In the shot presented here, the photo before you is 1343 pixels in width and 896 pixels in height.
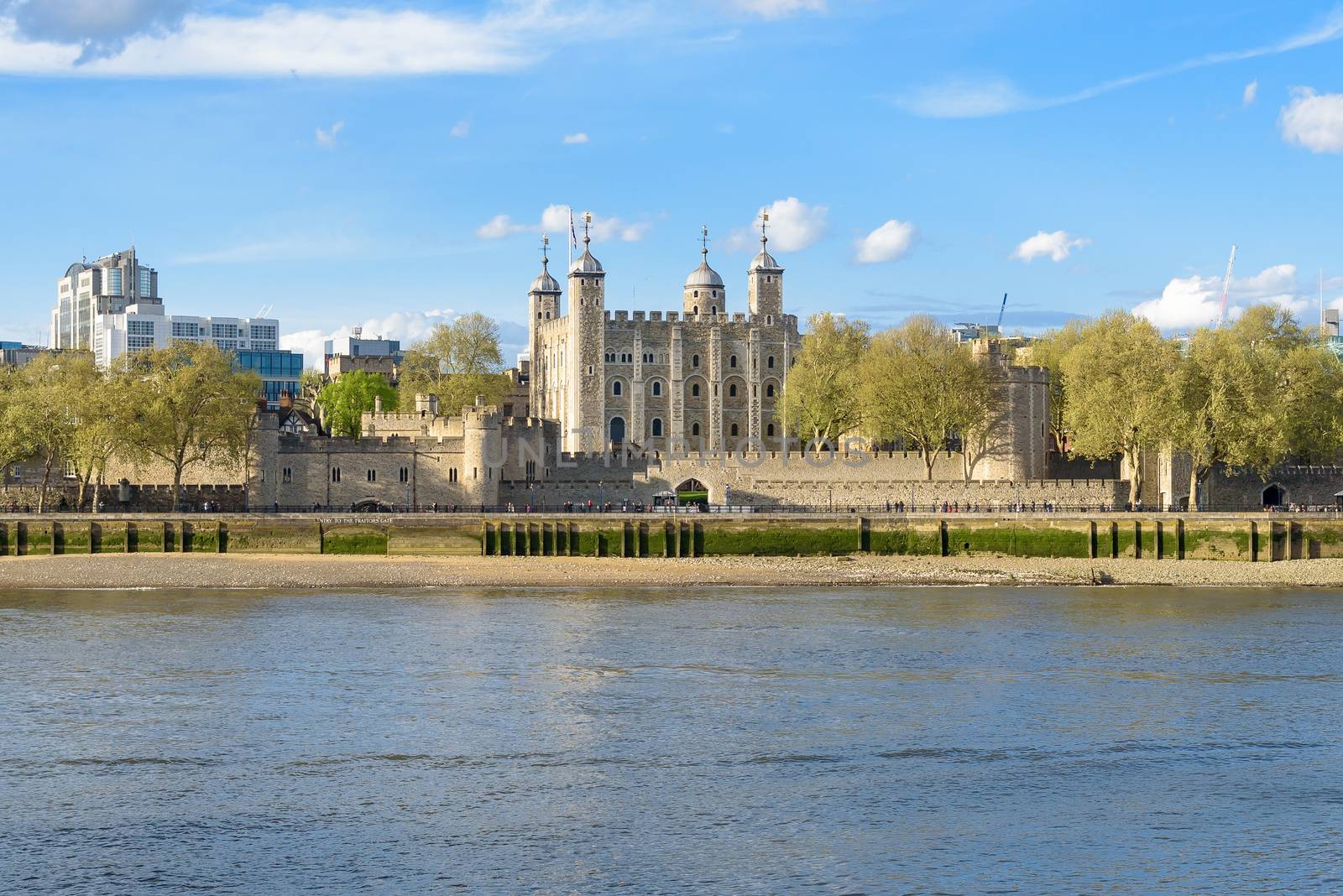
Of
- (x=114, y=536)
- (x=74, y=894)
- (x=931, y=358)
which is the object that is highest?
(x=931, y=358)

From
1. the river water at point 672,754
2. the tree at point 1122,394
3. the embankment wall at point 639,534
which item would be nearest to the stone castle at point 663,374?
the tree at point 1122,394

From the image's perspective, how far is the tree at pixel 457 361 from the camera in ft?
318

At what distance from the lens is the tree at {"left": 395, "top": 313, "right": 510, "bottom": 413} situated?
9700cm

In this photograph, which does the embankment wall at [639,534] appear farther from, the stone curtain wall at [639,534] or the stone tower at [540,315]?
the stone tower at [540,315]

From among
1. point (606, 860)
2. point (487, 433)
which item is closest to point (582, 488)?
point (487, 433)

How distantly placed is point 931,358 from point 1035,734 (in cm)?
4583

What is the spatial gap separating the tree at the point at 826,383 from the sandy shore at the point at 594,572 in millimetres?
24582

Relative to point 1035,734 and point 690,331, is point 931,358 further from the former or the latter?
point 1035,734

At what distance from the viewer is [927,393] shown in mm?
75438

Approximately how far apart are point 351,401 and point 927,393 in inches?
1504

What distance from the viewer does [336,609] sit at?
4969 cm

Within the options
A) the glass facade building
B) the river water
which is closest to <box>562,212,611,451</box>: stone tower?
the river water

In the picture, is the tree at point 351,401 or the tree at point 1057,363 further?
the tree at point 351,401

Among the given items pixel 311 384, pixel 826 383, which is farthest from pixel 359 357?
pixel 826 383
